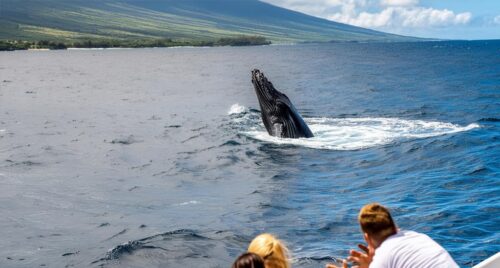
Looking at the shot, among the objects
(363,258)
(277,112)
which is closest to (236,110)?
(277,112)

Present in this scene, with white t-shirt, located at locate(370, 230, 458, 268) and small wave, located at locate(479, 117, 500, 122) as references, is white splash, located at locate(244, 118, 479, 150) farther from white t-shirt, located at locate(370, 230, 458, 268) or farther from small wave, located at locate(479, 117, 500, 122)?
white t-shirt, located at locate(370, 230, 458, 268)

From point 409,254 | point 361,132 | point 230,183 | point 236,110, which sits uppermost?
point 409,254

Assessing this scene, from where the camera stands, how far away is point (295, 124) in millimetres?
28453

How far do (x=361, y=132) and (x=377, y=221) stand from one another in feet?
81.0

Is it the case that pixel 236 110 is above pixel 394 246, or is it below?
below

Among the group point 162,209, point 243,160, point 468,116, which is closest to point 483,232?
point 162,209

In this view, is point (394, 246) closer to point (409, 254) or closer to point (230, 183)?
point (409, 254)

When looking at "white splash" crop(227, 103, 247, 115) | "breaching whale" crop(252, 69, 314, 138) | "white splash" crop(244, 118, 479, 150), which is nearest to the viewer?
"white splash" crop(244, 118, 479, 150)

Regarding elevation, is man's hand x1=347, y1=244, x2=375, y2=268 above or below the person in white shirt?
below

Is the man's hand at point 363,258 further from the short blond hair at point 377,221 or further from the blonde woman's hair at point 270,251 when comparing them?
the blonde woman's hair at point 270,251

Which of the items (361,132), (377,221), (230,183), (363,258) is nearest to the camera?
(377,221)

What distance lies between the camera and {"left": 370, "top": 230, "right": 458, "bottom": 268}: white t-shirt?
666 centimetres

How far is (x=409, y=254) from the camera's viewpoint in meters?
6.67

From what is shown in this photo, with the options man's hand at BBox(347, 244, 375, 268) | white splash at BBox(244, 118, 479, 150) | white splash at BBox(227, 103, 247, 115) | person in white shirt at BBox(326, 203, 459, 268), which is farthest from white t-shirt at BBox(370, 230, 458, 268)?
white splash at BBox(227, 103, 247, 115)
